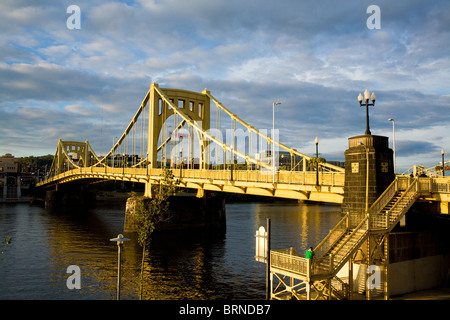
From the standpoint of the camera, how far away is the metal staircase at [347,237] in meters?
17.9

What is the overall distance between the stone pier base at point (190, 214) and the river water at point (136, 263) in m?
2.10

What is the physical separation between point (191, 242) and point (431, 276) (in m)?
30.5

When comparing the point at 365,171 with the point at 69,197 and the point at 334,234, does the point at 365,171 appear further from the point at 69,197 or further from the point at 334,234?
the point at 69,197

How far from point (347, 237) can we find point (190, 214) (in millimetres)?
40747

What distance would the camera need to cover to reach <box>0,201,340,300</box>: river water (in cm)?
2722

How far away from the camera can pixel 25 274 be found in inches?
1241

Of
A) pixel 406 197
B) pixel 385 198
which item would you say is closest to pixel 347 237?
pixel 385 198

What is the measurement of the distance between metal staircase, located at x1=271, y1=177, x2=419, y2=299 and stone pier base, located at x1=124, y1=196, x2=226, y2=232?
3826 centimetres

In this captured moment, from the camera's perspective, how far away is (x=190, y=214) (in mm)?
58562

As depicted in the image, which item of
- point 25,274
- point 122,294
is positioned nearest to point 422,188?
point 122,294

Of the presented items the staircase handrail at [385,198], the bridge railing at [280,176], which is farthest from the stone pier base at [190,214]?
the staircase handrail at [385,198]

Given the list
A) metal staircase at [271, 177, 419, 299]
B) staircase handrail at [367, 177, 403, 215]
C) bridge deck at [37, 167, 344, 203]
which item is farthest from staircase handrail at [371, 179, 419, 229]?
bridge deck at [37, 167, 344, 203]
